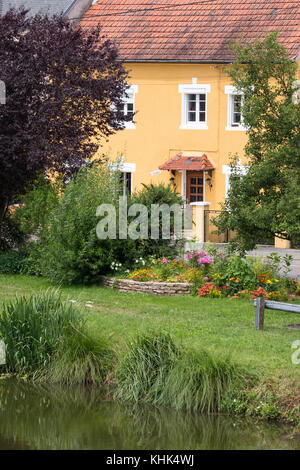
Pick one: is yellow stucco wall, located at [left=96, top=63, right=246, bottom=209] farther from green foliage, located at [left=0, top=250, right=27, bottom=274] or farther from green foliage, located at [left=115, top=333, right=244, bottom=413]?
green foliage, located at [left=115, top=333, right=244, bottom=413]

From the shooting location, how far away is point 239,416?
1173 centimetres

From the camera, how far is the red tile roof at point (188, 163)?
105 feet

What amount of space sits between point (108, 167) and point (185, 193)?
1146 centimetres

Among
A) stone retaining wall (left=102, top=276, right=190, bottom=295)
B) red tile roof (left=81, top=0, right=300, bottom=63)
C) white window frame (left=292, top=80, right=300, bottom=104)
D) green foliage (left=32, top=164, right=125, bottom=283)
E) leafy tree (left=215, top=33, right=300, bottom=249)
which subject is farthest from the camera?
red tile roof (left=81, top=0, right=300, bottom=63)

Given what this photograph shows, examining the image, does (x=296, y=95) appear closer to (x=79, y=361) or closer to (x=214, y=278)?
(x=214, y=278)

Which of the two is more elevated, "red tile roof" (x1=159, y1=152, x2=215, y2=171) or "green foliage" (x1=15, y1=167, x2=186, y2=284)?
"red tile roof" (x1=159, y1=152, x2=215, y2=171)

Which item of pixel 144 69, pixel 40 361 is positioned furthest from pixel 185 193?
pixel 40 361

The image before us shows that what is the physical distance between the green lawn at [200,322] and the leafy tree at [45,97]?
343 cm

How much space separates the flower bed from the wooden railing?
7.98ft

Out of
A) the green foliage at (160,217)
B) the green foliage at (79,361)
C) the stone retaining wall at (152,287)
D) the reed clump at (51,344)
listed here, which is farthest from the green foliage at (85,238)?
the green foliage at (79,361)

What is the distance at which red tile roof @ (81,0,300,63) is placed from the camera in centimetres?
3136

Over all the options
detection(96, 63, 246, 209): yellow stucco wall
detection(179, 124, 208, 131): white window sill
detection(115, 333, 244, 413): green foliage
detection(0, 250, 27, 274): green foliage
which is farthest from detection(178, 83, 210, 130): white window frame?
detection(115, 333, 244, 413): green foliage
